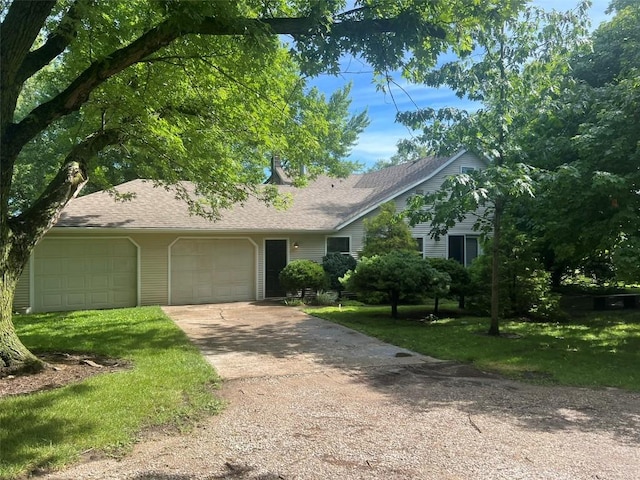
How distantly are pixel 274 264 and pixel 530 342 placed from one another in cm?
917

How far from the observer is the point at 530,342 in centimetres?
952

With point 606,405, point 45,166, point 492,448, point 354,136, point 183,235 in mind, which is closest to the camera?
point 492,448

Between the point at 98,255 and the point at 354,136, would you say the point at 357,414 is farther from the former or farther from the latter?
the point at 354,136

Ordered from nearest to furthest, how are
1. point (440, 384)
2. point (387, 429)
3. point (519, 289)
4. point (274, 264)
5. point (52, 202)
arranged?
point (387, 429)
point (440, 384)
point (52, 202)
point (519, 289)
point (274, 264)

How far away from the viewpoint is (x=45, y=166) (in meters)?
20.8

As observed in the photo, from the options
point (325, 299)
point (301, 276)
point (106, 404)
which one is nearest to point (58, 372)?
point (106, 404)

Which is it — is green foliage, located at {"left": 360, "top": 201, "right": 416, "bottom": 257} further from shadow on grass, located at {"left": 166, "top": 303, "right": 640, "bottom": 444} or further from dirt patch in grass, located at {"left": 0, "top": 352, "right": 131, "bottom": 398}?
dirt patch in grass, located at {"left": 0, "top": 352, "right": 131, "bottom": 398}

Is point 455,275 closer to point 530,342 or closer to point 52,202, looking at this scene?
point 530,342

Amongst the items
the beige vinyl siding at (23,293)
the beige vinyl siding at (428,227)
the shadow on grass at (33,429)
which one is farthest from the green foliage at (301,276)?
the shadow on grass at (33,429)

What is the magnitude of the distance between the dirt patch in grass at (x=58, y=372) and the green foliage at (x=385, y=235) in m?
9.74

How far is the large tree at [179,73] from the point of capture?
5.95 meters

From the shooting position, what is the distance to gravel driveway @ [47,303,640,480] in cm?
379

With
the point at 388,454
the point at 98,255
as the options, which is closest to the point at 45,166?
the point at 98,255

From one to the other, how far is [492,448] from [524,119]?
687cm
